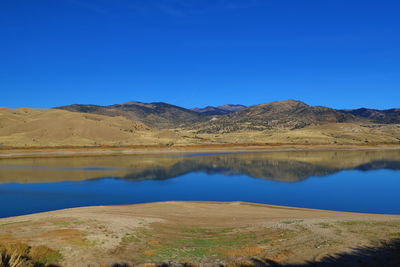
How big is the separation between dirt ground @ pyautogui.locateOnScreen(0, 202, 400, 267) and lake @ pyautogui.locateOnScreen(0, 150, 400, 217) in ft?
28.4

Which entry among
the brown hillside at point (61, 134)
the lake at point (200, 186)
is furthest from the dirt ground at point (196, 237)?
the brown hillside at point (61, 134)

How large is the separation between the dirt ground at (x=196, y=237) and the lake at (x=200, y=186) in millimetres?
8650

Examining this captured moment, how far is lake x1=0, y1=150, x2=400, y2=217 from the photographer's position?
2948 cm

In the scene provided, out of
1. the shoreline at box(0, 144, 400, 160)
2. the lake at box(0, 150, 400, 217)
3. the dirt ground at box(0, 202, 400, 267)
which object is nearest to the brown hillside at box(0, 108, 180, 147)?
the shoreline at box(0, 144, 400, 160)

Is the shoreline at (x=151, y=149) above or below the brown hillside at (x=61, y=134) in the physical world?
below

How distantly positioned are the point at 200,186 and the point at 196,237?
868 inches

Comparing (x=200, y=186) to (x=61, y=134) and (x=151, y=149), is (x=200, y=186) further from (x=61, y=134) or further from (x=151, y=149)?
(x=61, y=134)

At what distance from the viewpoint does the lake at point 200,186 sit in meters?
29.5

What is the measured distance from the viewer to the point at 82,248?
1422 centimetres

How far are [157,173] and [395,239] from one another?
1464 inches

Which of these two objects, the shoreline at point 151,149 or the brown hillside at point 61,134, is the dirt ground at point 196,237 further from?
the brown hillside at point 61,134

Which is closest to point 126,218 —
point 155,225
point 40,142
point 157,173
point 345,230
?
point 155,225

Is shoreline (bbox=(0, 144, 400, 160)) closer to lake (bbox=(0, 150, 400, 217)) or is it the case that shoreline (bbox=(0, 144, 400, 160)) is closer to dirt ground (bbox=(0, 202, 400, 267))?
lake (bbox=(0, 150, 400, 217))

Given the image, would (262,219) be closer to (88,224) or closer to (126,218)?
(126,218)
